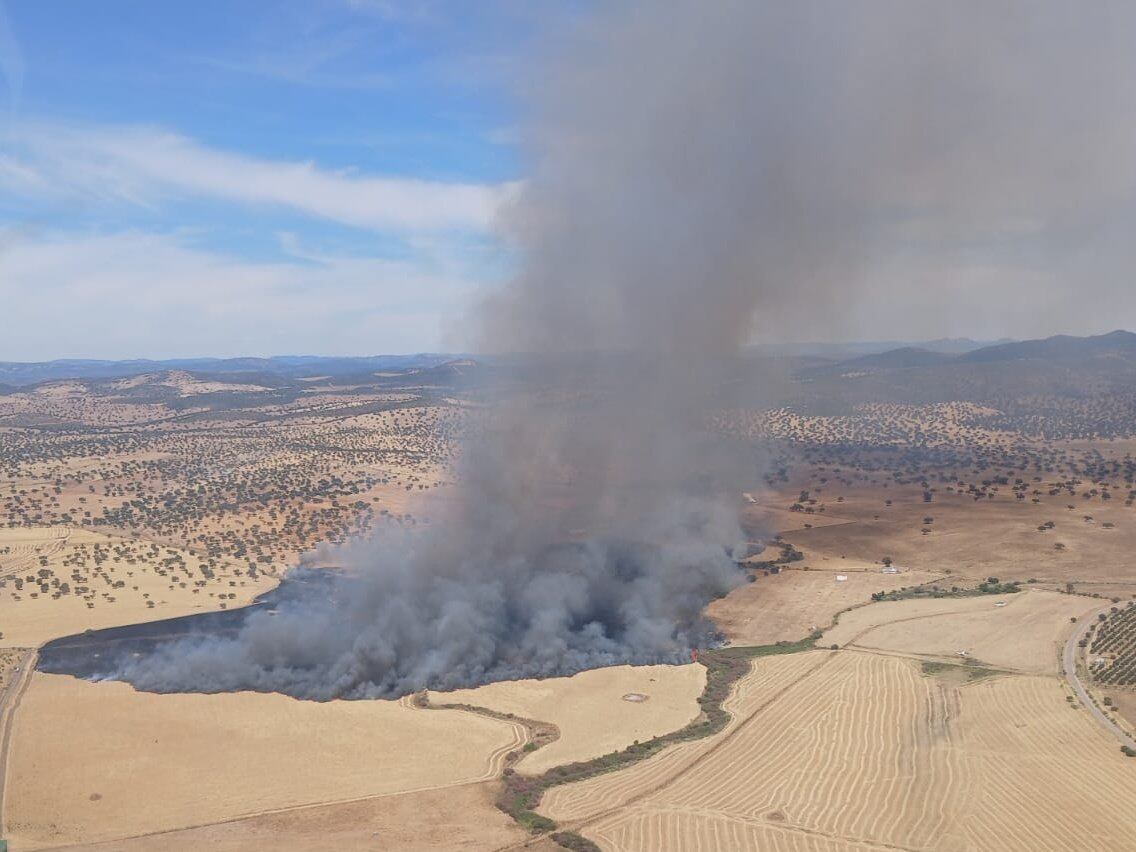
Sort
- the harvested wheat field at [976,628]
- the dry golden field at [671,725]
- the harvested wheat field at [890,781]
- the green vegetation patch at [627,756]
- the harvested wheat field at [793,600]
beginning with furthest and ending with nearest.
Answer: the harvested wheat field at [793,600] → the harvested wheat field at [976,628] → the green vegetation patch at [627,756] → the dry golden field at [671,725] → the harvested wheat field at [890,781]

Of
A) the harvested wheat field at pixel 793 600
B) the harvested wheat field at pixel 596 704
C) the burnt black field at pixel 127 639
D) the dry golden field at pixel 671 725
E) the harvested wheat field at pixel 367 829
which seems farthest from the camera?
the harvested wheat field at pixel 793 600

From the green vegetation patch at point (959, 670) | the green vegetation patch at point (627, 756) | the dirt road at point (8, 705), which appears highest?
the dirt road at point (8, 705)

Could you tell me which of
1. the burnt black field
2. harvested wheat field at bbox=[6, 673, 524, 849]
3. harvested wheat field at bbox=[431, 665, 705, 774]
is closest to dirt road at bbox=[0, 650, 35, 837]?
harvested wheat field at bbox=[6, 673, 524, 849]

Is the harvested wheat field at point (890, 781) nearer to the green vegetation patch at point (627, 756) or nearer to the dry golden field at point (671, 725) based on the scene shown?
the dry golden field at point (671, 725)

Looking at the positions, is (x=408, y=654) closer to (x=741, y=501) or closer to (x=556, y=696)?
(x=556, y=696)

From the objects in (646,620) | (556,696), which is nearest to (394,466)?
(646,620)

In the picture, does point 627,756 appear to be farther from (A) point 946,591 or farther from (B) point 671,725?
(A) point 946,591

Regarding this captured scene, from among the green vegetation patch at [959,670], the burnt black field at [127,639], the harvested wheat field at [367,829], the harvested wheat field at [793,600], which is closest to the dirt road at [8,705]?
the burnt black field at [127,639]
